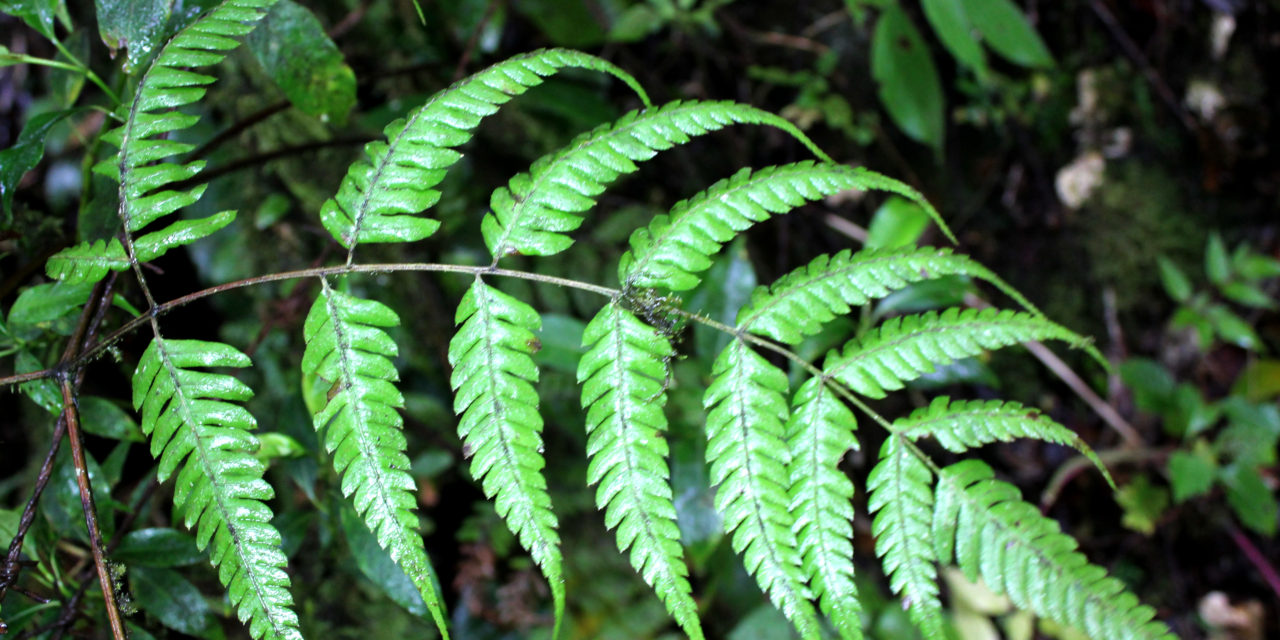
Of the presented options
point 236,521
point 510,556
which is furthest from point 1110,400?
point 236,521

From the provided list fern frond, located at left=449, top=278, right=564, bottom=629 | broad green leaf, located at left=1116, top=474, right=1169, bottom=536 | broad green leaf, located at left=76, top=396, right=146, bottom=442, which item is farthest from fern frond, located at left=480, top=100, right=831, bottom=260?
broad green leaf, located at left=1116, top=474, right=1169, bottom=536

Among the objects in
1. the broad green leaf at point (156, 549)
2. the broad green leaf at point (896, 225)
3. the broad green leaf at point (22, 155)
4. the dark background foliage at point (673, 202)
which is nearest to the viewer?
the broad green leaf at point (22, 155)

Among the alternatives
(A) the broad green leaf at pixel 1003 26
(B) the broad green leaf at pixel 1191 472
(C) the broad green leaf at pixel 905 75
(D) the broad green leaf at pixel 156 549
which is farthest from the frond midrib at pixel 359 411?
(B) the broad green leaf at pixel 1191 472

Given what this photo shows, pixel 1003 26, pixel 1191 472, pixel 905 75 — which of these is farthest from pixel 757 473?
pixel 1191 472

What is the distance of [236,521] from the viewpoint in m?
1.08

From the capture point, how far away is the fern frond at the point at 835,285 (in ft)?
4.01

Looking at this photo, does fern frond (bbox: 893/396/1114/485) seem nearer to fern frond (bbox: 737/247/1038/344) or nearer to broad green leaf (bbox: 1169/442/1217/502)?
fern frond (bbox: 737/247/1038/344)

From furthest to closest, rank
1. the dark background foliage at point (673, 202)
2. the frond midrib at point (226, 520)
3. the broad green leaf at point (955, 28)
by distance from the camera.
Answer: the broad green leaf at point (955, 28) → the dark background foliage at point (673, 202) → the frond midrib at point (226, 520)

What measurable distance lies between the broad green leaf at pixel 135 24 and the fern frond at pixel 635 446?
1.02 m

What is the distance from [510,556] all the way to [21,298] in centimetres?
144

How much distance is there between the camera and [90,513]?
116 centimetres

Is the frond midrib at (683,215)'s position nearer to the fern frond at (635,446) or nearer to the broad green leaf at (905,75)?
the fern frond at (635,446)

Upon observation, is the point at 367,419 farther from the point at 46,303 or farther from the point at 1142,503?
the point at 1142,503

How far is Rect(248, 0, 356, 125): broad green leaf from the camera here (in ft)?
5.16
